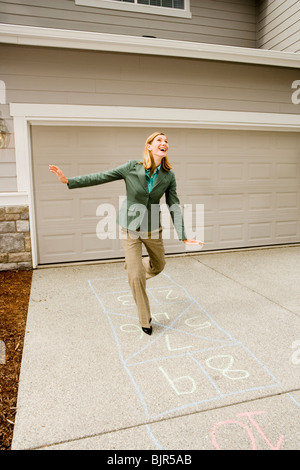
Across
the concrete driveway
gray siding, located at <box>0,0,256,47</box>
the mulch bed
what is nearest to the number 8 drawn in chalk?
the concrete driveway

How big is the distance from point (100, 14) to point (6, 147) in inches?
127

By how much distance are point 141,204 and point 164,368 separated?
1.50 meters

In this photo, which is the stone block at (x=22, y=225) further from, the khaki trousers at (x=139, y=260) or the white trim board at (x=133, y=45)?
the khaki trousers at (x=139, y=260)

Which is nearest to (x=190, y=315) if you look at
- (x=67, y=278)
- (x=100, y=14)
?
(x=67, y=278)

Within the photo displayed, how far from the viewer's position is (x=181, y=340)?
135 inches

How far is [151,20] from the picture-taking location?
7.00 metres

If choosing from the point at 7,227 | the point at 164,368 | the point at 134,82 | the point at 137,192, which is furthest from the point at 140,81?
the point at 164,368

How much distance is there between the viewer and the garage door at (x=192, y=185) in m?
6.04

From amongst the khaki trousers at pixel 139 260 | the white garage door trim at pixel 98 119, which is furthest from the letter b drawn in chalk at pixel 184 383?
the white garage door trim at pixel 98 119

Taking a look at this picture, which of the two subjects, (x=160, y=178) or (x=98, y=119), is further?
(x=98, y=119)

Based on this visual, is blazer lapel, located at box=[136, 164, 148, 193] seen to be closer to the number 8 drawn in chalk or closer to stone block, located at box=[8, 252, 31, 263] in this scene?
the number 8 drawn in chalk

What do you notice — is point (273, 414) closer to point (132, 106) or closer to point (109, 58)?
point (132, 106)

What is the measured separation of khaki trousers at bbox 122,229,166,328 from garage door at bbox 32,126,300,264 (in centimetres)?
282

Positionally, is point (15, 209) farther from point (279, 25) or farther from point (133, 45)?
point (279, 25)
